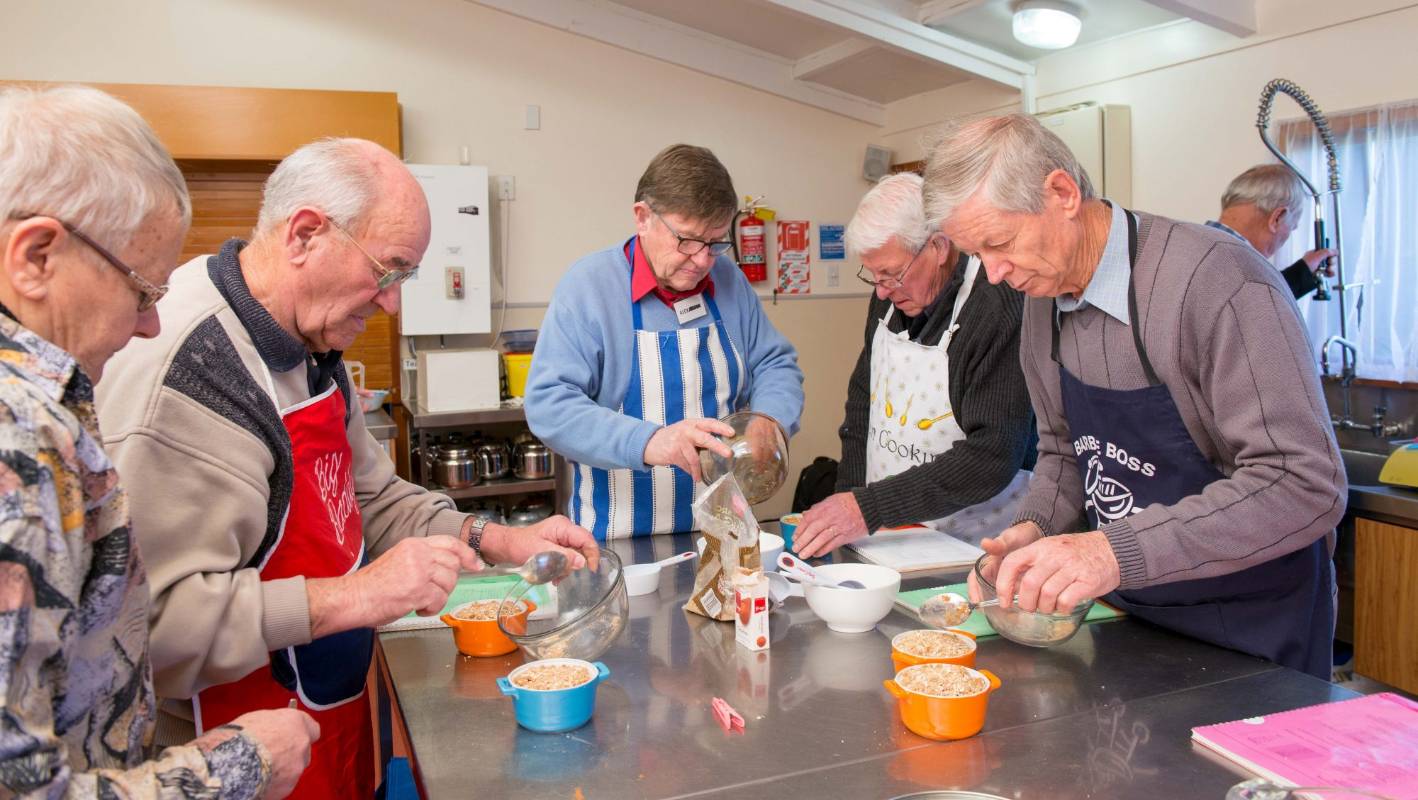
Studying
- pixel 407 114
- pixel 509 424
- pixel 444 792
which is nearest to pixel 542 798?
pixel 444 792

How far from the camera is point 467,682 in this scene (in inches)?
60.6

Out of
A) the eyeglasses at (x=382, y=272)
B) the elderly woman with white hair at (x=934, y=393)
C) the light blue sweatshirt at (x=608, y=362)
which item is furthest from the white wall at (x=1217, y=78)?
the eyeglasses at (x=382, y=272)

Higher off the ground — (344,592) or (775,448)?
(775,448)

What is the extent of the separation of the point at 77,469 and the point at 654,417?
1548 mm

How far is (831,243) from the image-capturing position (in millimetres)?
6207

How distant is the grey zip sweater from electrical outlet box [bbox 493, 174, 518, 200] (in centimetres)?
415

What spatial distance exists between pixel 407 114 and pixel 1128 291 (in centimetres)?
427

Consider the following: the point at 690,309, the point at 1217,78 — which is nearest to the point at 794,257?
the point at 1217,78

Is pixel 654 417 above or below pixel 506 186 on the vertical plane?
below

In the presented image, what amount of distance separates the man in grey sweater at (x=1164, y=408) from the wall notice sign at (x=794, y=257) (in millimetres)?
4278

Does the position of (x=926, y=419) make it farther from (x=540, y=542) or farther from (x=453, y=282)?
(x=453, y=282)

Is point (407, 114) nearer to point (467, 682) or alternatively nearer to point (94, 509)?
point (467, 682)

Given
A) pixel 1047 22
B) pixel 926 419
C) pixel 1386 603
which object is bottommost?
pixel 1386 603

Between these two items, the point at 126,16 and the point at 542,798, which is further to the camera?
the point at 126,16
